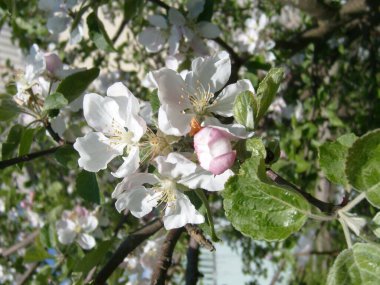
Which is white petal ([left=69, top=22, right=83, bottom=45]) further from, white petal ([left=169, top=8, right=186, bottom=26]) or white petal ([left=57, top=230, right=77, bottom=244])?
white petal ([left=57, top=230, right=77, bottom=244])

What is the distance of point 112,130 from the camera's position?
1.06m

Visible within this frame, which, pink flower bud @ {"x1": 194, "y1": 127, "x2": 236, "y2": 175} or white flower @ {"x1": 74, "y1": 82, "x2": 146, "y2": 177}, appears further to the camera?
white flower @ {"x1": 74, "y1": 82, "x2": 146, "y2": 177}

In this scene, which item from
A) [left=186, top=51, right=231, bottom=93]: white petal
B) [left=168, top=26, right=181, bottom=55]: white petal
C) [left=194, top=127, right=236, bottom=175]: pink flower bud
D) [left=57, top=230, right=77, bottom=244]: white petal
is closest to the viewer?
[left=194, top=127, right=236, bottom=175]: pink flower bud

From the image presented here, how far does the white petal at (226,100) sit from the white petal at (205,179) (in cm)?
17

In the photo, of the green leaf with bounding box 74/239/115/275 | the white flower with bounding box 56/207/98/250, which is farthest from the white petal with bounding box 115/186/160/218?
the white flower with bounding box 56/207/98/250

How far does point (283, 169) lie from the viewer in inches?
88.8

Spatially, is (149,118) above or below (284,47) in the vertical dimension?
above

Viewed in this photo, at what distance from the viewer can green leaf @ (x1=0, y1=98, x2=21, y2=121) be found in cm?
131

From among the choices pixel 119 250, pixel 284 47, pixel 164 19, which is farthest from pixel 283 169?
pixel 119 250

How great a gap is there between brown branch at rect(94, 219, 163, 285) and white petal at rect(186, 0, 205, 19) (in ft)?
2.09

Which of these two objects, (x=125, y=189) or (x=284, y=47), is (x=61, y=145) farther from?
(x=284, y=47)

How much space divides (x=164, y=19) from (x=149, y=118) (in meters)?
0.79

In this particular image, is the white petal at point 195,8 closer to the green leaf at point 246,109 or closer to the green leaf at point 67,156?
the green leaf at point 67,156

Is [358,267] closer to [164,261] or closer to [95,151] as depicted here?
[95,151]
